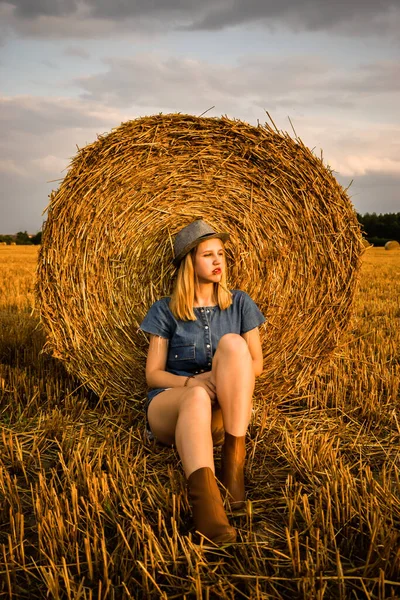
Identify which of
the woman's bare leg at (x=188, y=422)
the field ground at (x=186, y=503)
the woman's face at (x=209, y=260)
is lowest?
the field ground at (x=186, y=503)

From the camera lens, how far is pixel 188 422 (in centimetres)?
284

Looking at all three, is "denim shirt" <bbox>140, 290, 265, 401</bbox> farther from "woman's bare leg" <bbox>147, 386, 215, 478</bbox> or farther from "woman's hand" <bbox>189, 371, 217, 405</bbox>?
"woman's bare leg" <bbox>147, 386, 215, 478</bbox>

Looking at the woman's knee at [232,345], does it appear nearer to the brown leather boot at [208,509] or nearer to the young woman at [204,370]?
the young woman at [204,370]

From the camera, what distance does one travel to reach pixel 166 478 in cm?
309

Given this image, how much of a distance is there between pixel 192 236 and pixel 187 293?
0.36 m

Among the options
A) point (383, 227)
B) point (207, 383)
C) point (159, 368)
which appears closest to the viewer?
point (207, 383)

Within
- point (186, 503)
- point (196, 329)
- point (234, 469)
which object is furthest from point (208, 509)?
point (196, 329)

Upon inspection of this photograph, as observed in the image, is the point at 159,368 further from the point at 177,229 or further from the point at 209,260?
the point at 177,229

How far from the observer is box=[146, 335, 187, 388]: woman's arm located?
11.1ft

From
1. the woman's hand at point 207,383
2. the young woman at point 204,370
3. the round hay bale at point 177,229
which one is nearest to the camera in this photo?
the young woman at point 204,370

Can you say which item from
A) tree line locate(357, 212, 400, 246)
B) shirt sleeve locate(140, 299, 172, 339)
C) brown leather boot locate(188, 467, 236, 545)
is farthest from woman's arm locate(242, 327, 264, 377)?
tree line locate(357, 212, 400, 246)

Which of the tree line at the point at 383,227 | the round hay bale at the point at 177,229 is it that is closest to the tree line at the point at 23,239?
the tree line at the point at 383,227

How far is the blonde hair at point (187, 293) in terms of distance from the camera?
3.67 meters

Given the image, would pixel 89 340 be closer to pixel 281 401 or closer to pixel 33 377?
pixel 33 377
